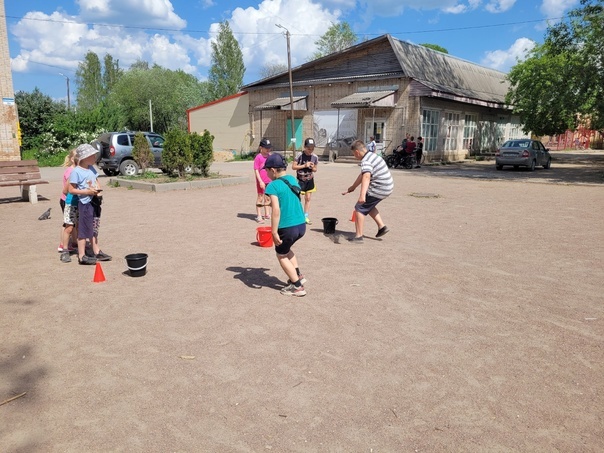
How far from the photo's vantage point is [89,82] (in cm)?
7462

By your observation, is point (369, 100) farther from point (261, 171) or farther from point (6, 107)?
point (261, 171)

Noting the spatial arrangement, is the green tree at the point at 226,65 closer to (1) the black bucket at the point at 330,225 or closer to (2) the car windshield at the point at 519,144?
(2) the car windshield at the point at 519,144

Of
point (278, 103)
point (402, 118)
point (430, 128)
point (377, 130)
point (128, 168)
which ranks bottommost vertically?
point (128, 168)

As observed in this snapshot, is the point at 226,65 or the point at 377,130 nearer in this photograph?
the point at 377,130

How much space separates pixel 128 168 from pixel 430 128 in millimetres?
18345

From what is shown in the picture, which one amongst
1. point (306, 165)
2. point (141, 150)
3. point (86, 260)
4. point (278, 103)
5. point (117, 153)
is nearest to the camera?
point (86, 260)

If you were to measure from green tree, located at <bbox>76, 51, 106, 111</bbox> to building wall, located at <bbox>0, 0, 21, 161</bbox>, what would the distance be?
191 ft

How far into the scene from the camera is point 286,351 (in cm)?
402

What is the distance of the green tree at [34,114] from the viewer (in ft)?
103

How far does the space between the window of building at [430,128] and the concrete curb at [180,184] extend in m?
15.3

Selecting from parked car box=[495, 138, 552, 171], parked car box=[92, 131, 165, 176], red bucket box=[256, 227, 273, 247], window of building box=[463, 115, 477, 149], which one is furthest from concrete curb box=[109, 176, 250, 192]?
window of building box=[463, 115, 477, 149]

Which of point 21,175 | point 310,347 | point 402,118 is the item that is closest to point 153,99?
point 402,118

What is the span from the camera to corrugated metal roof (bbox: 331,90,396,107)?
26.8 m

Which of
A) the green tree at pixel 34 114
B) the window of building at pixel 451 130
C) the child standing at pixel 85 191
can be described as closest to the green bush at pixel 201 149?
the child standing at pixel 85 191
